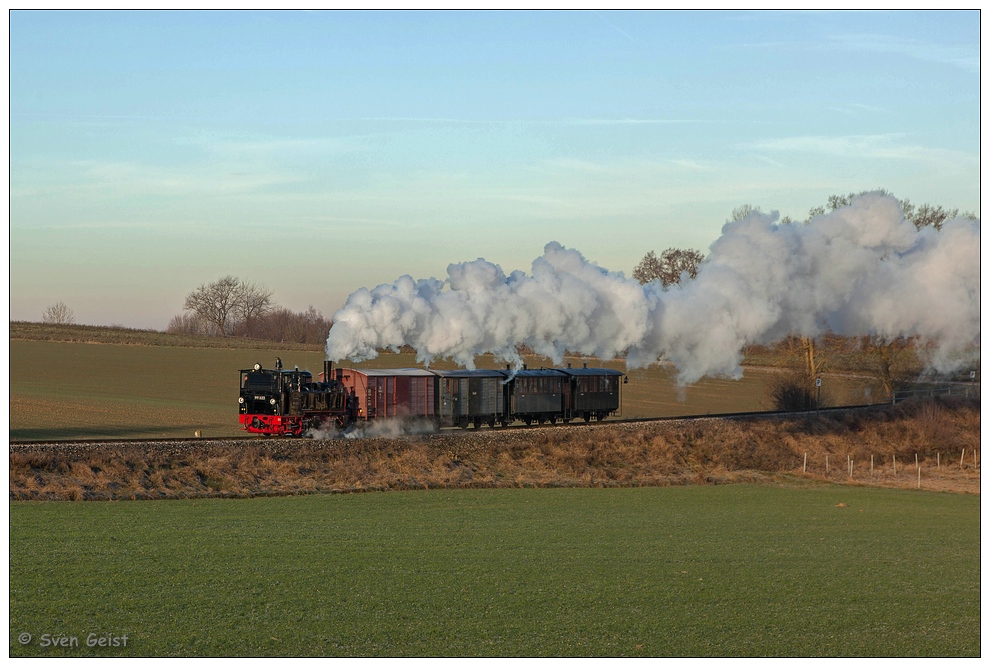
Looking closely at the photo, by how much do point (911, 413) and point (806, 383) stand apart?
849cm

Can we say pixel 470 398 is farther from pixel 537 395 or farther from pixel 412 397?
pixel 537 395

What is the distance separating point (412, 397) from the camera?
46656 millimetres

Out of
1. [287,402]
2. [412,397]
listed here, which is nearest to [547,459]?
[412,397]

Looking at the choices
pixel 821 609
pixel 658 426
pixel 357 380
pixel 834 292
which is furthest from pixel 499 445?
pixel 821 609

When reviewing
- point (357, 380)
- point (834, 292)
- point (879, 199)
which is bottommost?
point (357, 380)

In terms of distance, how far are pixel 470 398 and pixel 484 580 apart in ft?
85.7

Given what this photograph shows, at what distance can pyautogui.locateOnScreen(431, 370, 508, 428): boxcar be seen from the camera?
47344 millimetres

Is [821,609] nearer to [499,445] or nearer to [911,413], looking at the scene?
[499,445]

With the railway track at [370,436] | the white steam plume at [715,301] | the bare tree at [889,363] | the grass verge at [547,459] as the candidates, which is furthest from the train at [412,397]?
the bare tree at [889,363]

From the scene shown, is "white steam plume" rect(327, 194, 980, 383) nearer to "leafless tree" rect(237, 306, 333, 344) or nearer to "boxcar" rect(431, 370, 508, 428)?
"boxcar" rect(431, 370, 508, 428)

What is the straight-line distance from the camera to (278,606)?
1936 cm

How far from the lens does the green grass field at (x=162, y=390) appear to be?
178 ft

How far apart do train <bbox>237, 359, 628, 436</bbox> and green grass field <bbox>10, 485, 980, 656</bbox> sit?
8.45m

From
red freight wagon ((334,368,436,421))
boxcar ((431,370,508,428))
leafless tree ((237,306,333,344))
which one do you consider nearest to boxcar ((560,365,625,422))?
boxcar ((431,370,508,428))
